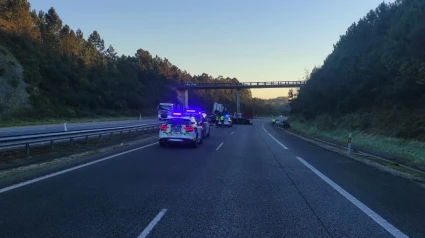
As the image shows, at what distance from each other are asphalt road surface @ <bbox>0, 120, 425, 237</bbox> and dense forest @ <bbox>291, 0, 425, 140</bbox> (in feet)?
44.9

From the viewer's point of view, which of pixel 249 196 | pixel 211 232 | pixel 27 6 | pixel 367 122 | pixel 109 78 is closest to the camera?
pixel 211 232

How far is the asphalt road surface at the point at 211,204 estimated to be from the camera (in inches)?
226

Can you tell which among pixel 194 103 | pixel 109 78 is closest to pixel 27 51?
pixel 109 78

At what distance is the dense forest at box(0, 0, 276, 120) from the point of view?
47.0 metres

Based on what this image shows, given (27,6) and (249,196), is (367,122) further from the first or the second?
(27,6)

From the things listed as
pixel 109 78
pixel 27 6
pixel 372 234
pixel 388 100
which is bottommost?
pixel 372 234

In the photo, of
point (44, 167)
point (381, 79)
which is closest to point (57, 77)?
point (381, 79)

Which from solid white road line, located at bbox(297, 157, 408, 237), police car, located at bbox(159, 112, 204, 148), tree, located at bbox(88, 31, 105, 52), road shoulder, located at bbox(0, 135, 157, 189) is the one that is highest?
tree, located at bbox(88, 31, 105, 52)

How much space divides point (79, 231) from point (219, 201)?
117 inches

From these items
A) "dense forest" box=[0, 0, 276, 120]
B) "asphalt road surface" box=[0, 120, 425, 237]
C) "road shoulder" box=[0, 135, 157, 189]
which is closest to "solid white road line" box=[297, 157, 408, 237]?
"asphalt road surface" box=[0, 120, 425, 237]

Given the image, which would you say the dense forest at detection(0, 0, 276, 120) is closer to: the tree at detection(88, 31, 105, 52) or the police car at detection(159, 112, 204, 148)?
the tree at detection(88, 31, 105, 52)

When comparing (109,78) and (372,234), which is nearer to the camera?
(372,234)

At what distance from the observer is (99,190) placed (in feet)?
27.3

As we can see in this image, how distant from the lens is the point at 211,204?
7.36m
